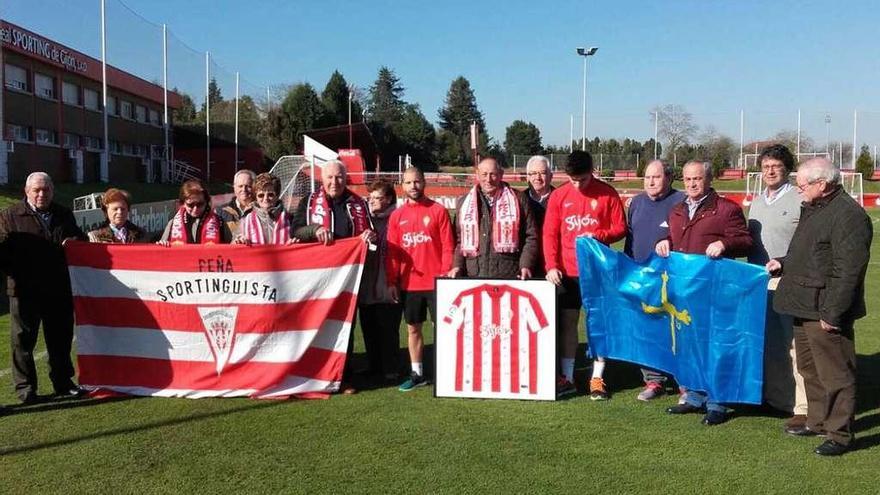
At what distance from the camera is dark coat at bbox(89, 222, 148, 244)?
582cm

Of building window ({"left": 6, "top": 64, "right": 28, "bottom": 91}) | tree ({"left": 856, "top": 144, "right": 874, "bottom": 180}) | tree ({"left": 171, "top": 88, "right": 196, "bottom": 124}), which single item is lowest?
tree ({"left": 856, "top": 144, "right": 874, "bottom": 180})

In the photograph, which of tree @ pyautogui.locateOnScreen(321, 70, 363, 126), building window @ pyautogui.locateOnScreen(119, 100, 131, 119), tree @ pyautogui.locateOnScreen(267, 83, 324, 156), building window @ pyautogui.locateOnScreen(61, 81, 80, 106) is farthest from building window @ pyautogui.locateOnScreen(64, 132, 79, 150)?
tree @ pyautogui.locateOnScreen(321, 70, 363, 126)

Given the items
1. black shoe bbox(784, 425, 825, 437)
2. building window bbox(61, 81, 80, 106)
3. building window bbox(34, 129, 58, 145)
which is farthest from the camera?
building window bbox(61, 81, 80, 106)

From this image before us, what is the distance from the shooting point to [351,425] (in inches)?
194

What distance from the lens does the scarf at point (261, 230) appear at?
5.84 m

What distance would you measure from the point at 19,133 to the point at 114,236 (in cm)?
3178

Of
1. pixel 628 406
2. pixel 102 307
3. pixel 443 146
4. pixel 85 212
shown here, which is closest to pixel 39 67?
pixel 85 212

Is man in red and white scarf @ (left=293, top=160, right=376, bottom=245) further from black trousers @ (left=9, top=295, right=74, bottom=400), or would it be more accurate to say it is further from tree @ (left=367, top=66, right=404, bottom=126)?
tree @ (left=367, top=66, right=404, bottom=126)

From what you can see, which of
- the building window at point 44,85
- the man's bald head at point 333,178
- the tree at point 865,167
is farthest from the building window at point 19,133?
the tree at point 865,167

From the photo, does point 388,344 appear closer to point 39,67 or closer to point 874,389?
point 874,389

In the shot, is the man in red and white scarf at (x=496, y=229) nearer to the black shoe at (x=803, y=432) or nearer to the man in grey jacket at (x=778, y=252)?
the man in grey jacket at (x=778, y=252)

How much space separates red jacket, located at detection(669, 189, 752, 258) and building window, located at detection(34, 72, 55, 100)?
118 ft

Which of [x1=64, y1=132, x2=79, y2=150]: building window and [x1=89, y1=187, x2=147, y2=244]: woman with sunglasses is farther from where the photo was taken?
[x1=64, y1=132, x2=79, y2=150]: building window

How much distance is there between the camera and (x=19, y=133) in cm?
3266
